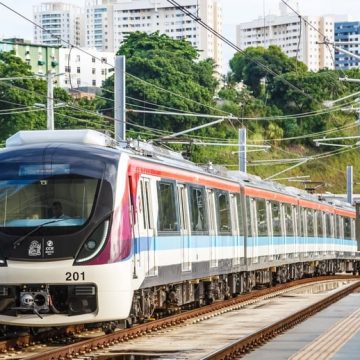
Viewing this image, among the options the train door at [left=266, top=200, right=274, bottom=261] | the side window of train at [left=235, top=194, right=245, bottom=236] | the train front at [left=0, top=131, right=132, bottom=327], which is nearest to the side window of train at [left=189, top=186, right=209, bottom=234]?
the side window of train at [left=235, top=194, right=245, bottom=236]

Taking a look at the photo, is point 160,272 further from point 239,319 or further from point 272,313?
point 272,313

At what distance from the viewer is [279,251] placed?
123 feet

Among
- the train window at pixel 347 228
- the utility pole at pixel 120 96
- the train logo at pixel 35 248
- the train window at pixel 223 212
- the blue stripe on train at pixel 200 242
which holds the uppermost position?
the utility pole at pixel 120 96

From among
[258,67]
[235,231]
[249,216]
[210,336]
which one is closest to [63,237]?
[210,336]

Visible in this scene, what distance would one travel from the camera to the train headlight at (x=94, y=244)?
18.0 meters

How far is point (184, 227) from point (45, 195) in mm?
5394

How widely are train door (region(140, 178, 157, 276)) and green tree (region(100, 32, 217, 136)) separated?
6708cm

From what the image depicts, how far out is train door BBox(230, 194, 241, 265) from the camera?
29594mm

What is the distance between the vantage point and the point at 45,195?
60.8ft

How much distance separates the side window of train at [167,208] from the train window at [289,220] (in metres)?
16.5

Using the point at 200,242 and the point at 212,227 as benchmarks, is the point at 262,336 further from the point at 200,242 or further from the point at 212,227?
the point at 212,227

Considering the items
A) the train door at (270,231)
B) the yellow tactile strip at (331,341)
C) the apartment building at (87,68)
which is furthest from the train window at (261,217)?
the apartment building at (87,68)

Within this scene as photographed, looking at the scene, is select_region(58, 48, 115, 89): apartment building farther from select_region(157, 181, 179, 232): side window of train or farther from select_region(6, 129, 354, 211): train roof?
select_region(157, 181, 179, 232): side window of train

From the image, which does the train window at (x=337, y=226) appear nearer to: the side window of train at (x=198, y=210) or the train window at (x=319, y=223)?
the train window at (x=319, y=223)
